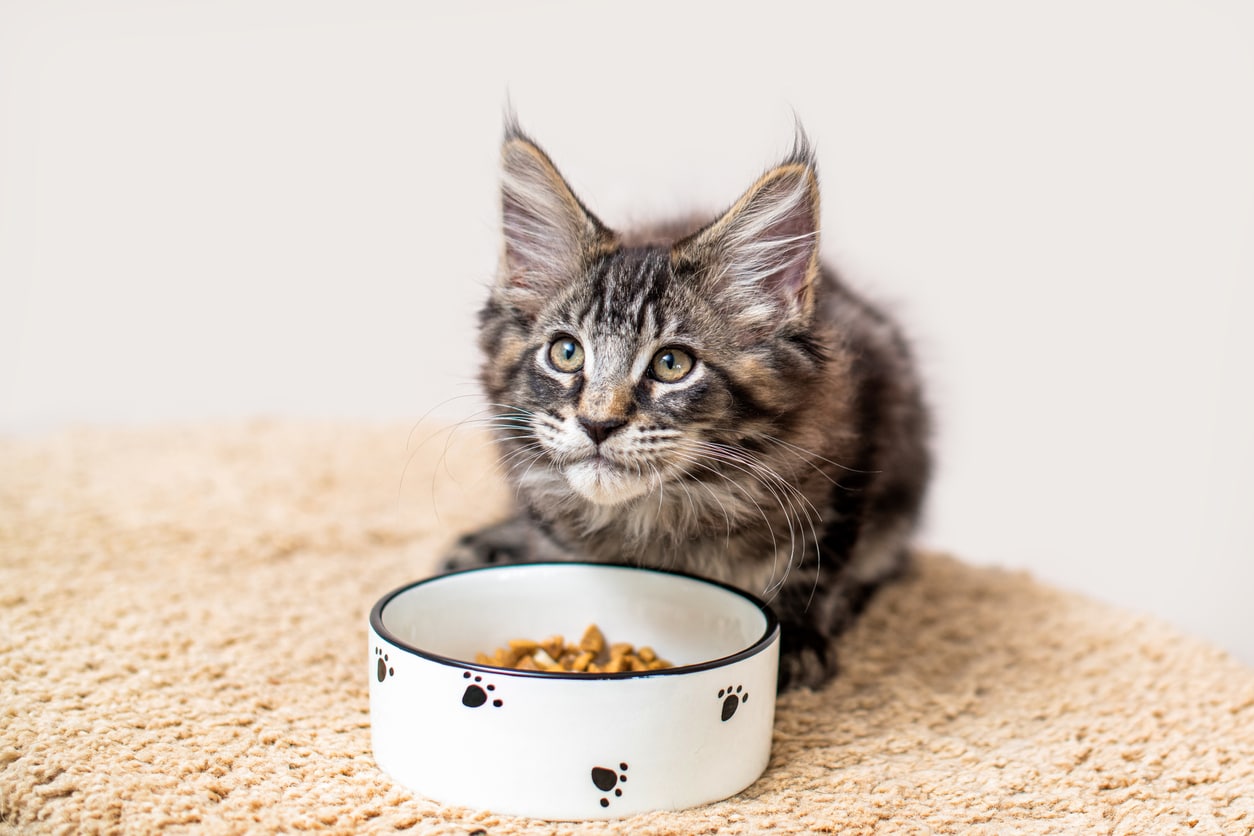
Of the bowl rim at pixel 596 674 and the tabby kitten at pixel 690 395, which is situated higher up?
the tabby kitten at pixel 690 395

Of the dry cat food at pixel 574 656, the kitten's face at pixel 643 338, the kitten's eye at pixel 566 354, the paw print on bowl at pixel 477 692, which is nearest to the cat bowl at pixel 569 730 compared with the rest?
the paw print on bowl at pixel 477 692

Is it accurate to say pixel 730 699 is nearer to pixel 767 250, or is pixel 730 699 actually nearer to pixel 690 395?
pixel 690 395

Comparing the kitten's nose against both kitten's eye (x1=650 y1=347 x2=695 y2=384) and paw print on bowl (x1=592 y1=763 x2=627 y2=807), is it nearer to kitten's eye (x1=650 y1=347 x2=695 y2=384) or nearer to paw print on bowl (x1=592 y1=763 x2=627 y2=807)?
kitten's eye (x1=650 y1=347 x2=695 y2=384)

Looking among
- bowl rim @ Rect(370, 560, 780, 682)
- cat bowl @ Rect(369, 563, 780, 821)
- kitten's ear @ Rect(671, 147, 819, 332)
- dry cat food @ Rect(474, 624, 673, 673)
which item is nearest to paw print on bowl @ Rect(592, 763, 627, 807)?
cat bowl @ Rect(369, 563, 780, 821)

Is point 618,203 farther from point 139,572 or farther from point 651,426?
point 139,572

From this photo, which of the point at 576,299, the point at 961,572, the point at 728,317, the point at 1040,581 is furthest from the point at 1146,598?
the point at 576,299

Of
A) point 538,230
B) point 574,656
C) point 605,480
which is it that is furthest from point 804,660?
point 538,230

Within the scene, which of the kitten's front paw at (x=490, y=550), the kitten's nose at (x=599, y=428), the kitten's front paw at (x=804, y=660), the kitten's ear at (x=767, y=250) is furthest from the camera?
the kitten's front paw at (x=490, y=550)

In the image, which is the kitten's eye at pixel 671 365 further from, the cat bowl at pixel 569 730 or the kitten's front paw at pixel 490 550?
the kitten's front paw at pixel 490 550
